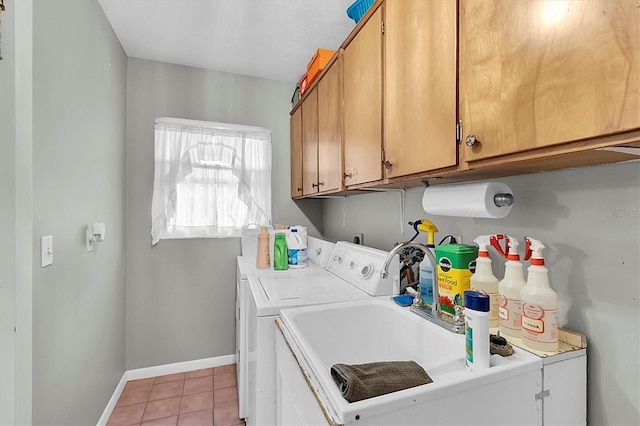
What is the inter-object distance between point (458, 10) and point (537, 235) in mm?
742

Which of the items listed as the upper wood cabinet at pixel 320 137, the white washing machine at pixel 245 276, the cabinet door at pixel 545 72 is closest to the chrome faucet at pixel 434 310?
the cabinet door at pixel 545 72

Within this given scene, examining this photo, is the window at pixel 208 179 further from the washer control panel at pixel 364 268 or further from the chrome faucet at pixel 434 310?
the chrome faucet at pixel 434 310

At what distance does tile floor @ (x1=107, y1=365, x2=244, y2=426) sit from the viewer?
1.91 m

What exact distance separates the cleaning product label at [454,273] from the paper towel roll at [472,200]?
0.47 feet

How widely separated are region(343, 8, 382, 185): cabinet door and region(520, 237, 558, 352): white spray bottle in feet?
2.06

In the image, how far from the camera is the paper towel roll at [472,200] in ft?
3.11

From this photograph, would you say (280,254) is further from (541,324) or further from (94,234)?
(541,324)

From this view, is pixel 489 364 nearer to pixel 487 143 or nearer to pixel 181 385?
pixel 487 143

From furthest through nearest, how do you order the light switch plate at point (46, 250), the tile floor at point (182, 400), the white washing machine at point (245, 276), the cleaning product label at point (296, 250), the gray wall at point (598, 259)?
the cleaning product label at point (296, 250) < the tile floor at point (182, 400) < the white washing machine at point (245, 276) < the light switch plate at point (46, 250) < the gray wall at point (598, 259)

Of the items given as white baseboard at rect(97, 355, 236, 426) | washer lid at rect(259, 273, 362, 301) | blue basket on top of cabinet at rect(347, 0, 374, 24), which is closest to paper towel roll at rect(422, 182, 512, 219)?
washer lid at rect(259, 273, 362, 301)

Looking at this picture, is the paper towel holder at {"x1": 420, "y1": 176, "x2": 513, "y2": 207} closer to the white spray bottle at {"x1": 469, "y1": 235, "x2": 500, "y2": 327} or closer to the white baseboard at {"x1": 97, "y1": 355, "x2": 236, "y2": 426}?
the white spray bottle at {"x1": 469, "y1": 235, "x2": 500, "y2": 327}

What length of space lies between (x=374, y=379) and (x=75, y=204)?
1614mm

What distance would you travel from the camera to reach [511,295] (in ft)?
2.92

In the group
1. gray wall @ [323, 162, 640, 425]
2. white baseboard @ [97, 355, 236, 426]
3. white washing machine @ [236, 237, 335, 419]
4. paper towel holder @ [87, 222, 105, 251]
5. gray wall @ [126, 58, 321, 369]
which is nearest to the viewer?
gray wall @ [323, 162, 640, 425]
